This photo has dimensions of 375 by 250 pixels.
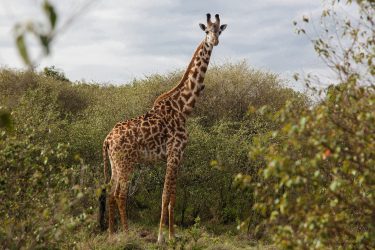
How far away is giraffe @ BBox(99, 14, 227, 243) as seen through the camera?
12367 millimetres

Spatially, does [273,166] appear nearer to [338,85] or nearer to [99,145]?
[338,85]

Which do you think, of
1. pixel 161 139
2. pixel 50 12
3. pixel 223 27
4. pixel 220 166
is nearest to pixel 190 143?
pixel 161 139

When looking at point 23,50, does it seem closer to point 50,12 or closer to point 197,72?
point 50,12

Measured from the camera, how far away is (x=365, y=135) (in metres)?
5.64

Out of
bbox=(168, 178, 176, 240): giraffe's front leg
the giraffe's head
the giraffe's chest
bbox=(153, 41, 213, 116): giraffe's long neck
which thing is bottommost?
bbox=(168, 178, 176, 240): giraffe's front leg

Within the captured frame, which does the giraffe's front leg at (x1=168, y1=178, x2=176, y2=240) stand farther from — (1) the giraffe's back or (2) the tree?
(2) the tree

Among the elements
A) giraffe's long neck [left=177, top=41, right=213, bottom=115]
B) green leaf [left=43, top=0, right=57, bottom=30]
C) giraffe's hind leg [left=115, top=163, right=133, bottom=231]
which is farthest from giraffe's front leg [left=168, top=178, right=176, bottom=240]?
green leaf [left=43, top=0, right=57, bottom=30]

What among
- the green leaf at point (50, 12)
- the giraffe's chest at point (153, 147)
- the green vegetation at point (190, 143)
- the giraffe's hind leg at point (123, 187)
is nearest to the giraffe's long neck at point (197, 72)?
the giraffe's chest at point (153, 147)

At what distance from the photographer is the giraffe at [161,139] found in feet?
40.6

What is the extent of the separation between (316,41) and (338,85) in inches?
38.9

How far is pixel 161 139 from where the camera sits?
12789mm

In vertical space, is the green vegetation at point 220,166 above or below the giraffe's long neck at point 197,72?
below

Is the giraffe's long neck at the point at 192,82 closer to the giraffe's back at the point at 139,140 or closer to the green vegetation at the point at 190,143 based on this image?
the giraffe's back at the point at 139,140

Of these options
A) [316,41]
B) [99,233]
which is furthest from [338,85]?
[99,233]
